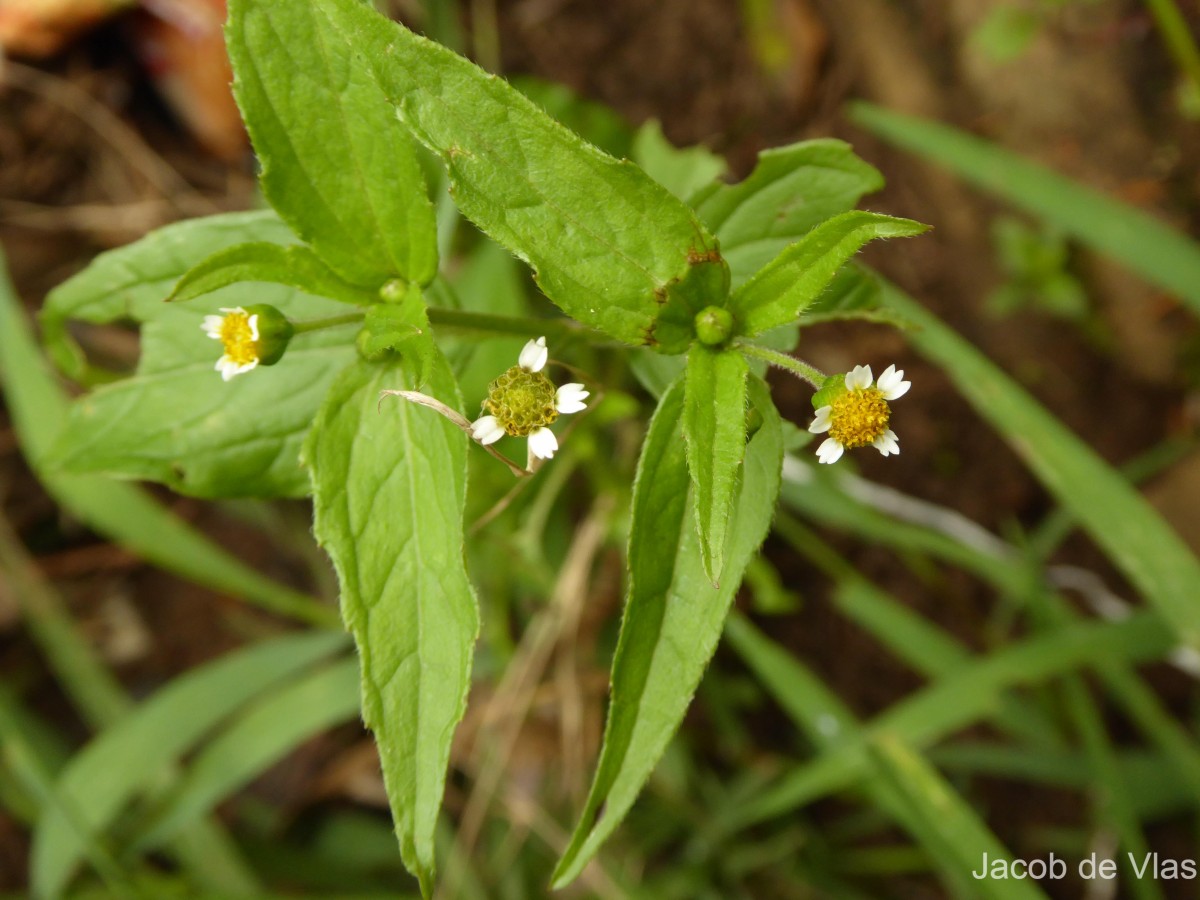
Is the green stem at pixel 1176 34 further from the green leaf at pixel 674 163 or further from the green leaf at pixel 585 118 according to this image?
the green leaf at pixel 585 118

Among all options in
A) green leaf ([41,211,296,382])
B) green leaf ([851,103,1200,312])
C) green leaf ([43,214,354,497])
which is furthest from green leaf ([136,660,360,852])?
green leaf ([851,103,1200,312])

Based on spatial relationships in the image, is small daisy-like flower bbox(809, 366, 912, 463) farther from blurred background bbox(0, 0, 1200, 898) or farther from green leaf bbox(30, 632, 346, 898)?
green leaf bbox(30, 632, 346, 898)

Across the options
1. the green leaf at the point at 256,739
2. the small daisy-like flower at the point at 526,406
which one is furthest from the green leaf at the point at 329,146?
the green leaf at the point at 256,739

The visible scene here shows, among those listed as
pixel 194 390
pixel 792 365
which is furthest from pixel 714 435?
pixel 194 390

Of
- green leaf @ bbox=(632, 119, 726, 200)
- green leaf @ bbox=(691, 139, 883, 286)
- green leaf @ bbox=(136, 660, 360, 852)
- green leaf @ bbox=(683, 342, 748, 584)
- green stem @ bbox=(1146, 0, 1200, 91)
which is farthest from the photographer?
green leaf @ bbox=(136, 660, 360, 852)

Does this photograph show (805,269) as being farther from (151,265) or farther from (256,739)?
(256,739)
